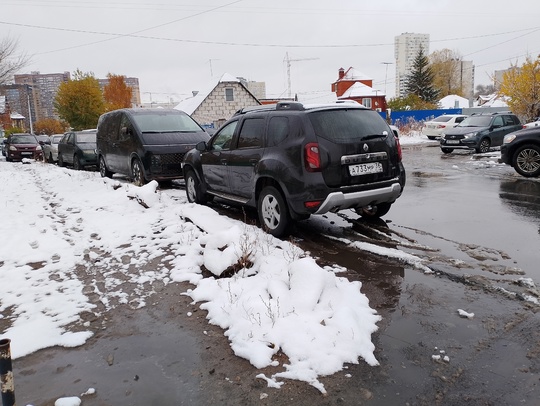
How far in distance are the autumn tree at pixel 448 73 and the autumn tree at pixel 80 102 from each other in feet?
198

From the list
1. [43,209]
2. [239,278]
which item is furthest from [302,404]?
[43,209]

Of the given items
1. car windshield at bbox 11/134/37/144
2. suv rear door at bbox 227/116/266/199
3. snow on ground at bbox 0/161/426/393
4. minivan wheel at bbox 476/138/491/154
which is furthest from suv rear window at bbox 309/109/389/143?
car windshield at bbox 11/134/37/144

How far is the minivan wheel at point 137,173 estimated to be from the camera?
411 inches

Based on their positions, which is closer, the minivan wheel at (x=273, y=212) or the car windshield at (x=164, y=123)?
the minivan wheel at (x=273, y=212)

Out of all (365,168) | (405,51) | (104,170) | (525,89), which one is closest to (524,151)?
(365,168)

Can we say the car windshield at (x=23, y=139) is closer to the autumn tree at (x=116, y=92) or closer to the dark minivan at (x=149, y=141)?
the dark minivan at (x=149, y=141)

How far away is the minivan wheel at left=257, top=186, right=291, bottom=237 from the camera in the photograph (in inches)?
229

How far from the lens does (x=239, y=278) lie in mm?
4414

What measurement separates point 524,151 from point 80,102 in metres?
38.2

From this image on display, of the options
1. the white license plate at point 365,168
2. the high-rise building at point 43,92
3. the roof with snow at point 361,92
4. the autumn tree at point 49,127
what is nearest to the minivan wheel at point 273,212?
the white license plate at point 365,168

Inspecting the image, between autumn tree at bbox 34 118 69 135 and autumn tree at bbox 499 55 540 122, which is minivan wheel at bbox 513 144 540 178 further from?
autumn tree at bbox 34 118 69 135

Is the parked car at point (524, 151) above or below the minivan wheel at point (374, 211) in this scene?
above

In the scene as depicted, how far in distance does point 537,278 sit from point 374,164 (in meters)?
2.33

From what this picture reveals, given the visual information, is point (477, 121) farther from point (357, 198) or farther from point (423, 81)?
point (423, 81)
